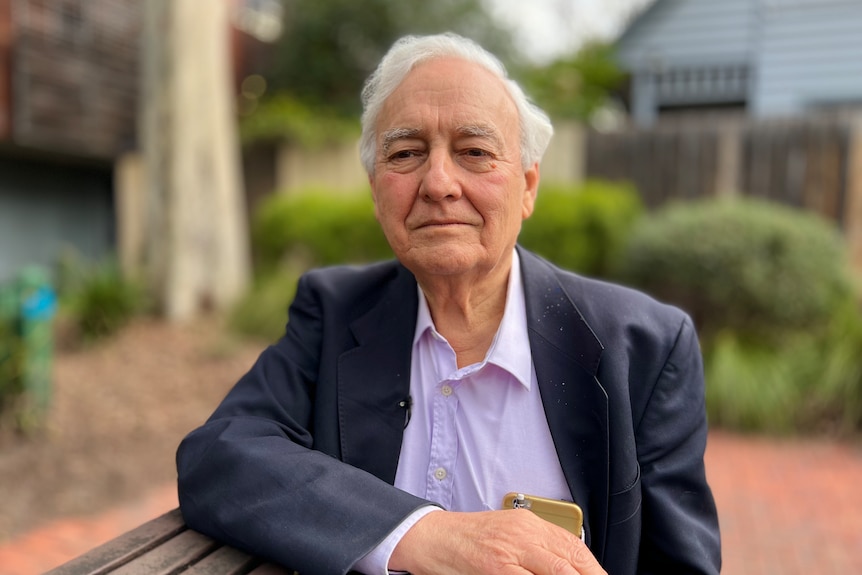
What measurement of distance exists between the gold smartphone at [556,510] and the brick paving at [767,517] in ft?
8.09

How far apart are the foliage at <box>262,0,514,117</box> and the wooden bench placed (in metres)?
9.80

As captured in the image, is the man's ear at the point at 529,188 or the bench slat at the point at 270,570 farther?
the man's ear at the point at 529,188

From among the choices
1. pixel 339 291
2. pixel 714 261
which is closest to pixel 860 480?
pixel 714 261

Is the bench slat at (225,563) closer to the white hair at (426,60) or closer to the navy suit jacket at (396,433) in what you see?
the navy suit jacket at (396,433)

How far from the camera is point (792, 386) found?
223 inches

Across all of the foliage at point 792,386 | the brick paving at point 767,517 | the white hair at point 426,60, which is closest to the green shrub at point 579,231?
the foliage at point 792,386

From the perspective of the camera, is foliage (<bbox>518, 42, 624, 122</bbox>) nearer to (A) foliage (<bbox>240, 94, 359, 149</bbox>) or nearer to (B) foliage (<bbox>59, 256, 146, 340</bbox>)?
(A) foliage (<bbox>240, 94, 359, 149</bbox>)

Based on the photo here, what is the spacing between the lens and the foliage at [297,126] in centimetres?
1020

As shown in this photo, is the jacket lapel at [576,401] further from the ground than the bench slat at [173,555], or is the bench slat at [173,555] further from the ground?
the jacket lapel at [576,401]

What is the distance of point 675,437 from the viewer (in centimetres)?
158

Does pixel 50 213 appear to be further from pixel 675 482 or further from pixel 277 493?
pixel 675 482

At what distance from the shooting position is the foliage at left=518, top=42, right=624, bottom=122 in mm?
11805

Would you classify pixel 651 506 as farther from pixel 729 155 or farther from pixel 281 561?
pixel 729 155

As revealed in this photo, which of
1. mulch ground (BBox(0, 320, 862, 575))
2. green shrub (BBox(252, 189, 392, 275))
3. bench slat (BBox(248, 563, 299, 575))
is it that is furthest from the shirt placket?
green shrub (BBox(252, 189, 392, 275))
